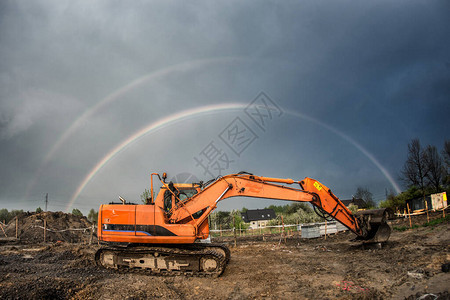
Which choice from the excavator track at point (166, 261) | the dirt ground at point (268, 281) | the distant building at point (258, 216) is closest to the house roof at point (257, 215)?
the distant building at point (258, 216)

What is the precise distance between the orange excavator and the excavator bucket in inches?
79.5

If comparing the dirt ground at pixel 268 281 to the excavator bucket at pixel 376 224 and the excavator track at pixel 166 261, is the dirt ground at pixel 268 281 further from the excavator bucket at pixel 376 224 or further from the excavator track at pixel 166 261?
the excavator bucket at pixel 376 224

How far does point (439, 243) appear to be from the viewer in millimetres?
13492

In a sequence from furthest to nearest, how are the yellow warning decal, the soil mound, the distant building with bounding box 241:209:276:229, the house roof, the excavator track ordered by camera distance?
the house roof
the distant building with bounding box 241:209:276:229
the soil mound
the yellow warning decal
the excavator track

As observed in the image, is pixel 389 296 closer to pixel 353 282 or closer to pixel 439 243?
pixel 353 282

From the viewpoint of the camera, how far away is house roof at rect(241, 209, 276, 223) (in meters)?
89.2

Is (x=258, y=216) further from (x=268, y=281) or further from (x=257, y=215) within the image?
(x=268, y=281)

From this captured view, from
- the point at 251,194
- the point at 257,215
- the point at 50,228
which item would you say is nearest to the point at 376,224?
the point at 251,194

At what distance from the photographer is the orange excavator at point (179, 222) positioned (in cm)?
1044

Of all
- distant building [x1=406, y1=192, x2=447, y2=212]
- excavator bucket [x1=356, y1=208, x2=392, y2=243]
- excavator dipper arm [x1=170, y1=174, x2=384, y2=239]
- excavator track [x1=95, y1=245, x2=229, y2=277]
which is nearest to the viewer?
excavator track [x1=95, y1=245, x2=229, y2=277]

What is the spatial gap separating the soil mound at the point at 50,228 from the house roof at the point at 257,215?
2244 inches

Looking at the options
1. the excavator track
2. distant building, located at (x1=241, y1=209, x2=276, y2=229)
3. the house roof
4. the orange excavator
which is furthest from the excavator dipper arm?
the house roof

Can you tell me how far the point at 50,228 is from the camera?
103ft

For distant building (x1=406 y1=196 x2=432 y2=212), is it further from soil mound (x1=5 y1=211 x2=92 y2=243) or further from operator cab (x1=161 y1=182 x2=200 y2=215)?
soil mound (x1=5 y1=211 x2=92 y2=243)
